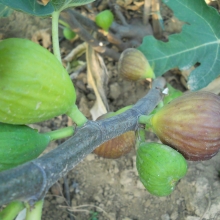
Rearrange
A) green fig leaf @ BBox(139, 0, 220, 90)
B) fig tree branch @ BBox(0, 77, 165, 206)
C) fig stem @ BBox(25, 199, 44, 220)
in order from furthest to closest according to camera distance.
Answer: green fig leaf @ BBox(139, 0, 220, 90)
fig stem @ BBox(25, 199, 44, 220)
fig tree branch @ BBox(0, 77, 165, 206)

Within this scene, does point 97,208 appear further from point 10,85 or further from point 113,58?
point 10,85

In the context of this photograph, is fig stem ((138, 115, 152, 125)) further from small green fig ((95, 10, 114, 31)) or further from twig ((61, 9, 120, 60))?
small green fig ((95, 10, 114, 31))

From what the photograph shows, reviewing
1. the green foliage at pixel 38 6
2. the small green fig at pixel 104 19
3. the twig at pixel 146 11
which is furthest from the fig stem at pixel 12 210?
the twig at pixel 146 11

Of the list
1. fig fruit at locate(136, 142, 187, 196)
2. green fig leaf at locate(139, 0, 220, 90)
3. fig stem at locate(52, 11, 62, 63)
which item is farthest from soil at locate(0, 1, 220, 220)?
fig stem at locate(52, 11, 62, 63)

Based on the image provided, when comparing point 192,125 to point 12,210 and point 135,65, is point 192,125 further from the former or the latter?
point 135,65

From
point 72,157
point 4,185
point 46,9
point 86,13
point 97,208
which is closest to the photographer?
point 4,185

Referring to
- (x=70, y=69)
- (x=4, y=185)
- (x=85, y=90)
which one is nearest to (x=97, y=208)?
(x=85, y=90)
